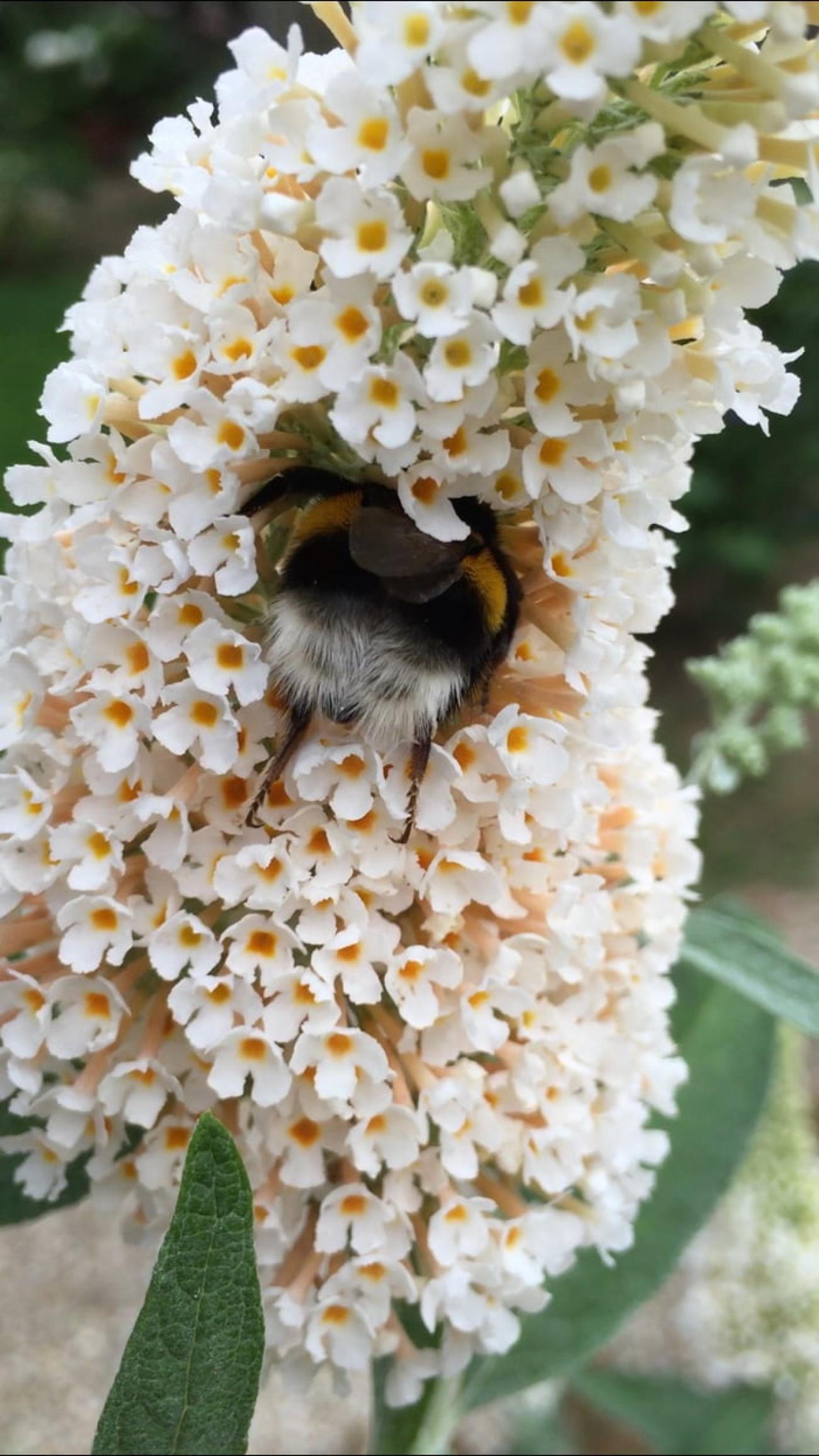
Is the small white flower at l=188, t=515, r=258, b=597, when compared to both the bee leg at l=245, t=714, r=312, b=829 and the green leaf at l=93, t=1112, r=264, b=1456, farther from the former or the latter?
the green leaf at l=93, t=1112, r=264, b=1456

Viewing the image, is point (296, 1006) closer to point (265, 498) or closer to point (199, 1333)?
point (199, 1333)

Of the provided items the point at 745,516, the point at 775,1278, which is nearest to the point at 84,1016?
the point at 775,1278

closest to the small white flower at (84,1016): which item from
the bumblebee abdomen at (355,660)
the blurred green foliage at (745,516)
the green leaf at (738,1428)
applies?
the bumblebee abdomen at (355,660)

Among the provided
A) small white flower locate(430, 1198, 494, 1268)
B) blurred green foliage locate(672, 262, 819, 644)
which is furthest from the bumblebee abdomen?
blurred green foliage locate(672, 262, 819, 644)

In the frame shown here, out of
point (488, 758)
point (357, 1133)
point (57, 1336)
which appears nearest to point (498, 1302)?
point (357, 1133)

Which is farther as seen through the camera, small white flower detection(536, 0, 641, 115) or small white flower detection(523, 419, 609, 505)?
small white flower detection(523, 419, 609, 505)

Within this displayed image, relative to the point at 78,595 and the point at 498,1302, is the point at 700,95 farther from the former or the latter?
the point at 498,1302

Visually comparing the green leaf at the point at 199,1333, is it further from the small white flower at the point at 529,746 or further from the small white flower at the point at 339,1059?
the small white flower at the point at 529,746
